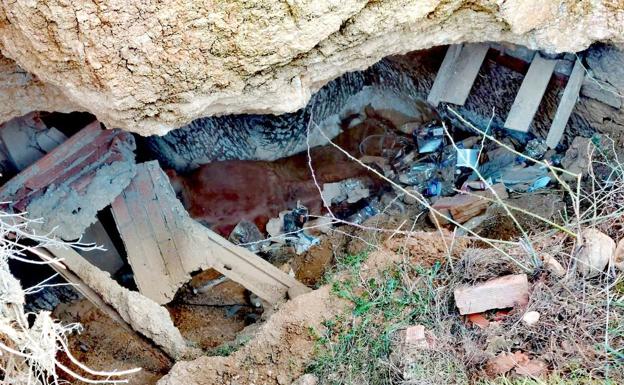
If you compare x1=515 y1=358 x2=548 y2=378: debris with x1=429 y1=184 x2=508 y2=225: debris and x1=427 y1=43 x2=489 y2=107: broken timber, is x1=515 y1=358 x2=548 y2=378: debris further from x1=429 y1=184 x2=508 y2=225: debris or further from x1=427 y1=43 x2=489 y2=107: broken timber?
x1=427 y1=43 x2=489 y2=107: broken timber

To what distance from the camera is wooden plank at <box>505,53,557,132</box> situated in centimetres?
403

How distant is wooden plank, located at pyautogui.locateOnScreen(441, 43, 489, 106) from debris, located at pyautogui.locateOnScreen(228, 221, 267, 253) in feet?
5.81

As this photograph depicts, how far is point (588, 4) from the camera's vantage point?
290cm

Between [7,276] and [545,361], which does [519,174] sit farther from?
[7,276]

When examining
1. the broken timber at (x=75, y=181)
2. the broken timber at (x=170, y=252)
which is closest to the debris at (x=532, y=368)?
the broken timber at (x=170, y=252)

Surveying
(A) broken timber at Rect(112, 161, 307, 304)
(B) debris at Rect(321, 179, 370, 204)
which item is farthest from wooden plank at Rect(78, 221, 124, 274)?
(B) debris at Rect(321, 179, 370, 204)

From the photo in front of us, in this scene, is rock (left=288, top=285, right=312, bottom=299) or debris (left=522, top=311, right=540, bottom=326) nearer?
debris (left=522, top=311, right=540, bottom=326)

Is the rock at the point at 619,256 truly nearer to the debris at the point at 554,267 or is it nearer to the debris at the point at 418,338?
the debris at the point at 554,267

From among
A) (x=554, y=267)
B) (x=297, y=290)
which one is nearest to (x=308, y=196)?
(x=297, y=290)

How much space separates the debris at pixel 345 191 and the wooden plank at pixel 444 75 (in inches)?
36.0

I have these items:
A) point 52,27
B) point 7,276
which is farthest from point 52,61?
point 7,276

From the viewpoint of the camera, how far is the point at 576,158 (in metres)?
4.06

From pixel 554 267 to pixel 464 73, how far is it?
1902mm

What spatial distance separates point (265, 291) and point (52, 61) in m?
2.03
